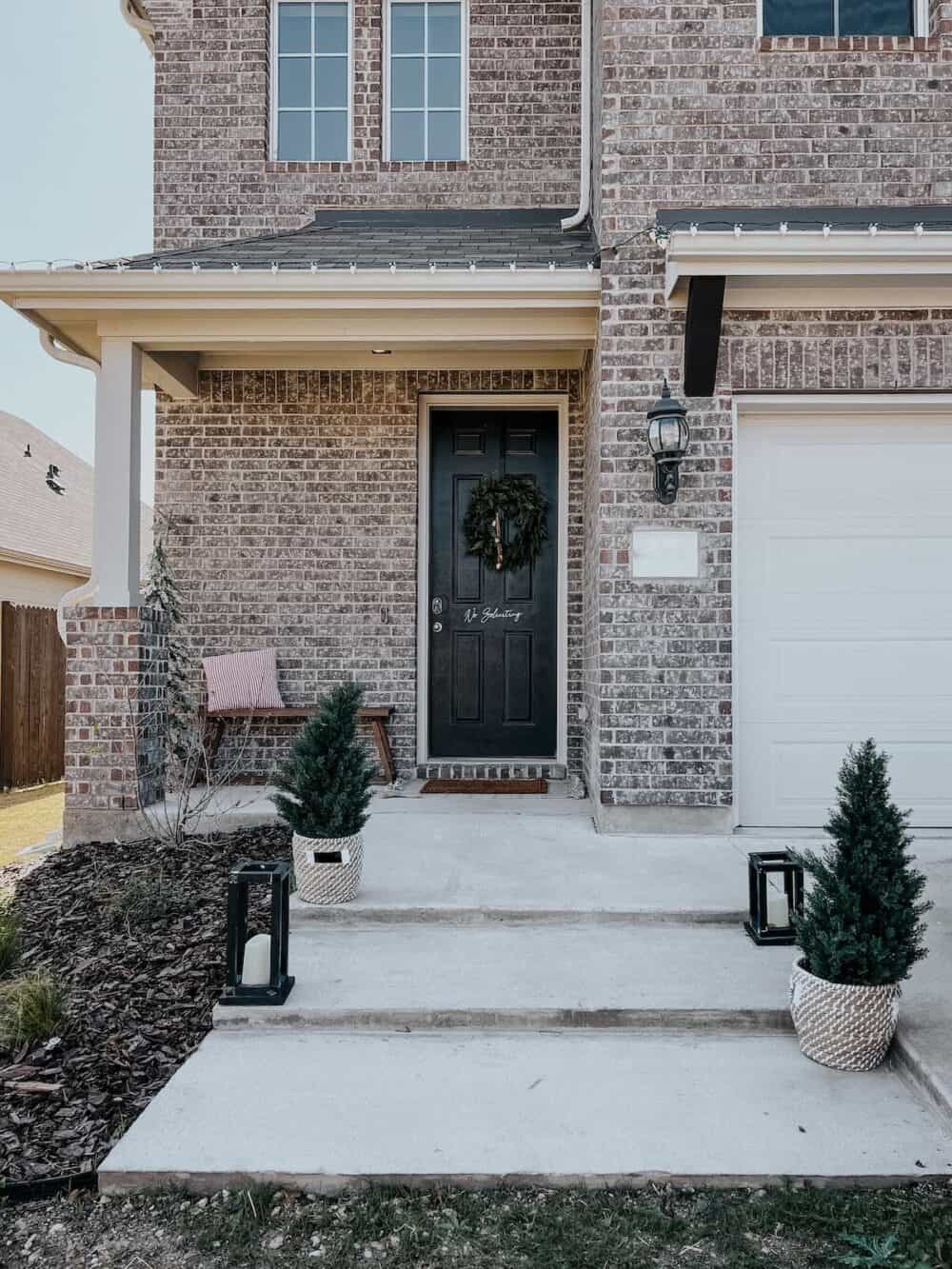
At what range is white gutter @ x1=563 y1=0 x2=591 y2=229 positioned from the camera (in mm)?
5586

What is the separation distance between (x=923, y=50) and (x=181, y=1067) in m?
5.71

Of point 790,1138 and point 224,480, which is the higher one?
point 224,480

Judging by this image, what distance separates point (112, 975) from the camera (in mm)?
3174

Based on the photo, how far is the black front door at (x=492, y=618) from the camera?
6.18 m

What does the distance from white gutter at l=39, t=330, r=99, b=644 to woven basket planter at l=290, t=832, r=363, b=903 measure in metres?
2.26

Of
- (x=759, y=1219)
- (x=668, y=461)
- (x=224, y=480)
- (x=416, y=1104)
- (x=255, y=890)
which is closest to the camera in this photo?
(x=759, y=1219)

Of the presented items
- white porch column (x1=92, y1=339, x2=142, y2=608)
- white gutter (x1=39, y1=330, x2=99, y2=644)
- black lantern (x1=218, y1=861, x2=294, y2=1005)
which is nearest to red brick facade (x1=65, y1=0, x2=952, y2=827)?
white gutter (x1=39, y1=330, x2=99, y2=644)

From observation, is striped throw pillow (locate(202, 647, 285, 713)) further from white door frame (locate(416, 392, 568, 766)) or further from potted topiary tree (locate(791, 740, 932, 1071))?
potted topiary tree (locate(791, 740, 932, 1071))

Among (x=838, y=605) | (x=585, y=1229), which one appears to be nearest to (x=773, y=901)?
(x=585, y=1229)

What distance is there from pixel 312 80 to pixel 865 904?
21.0 feet

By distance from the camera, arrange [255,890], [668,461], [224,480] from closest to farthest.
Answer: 1. [255,890]
2. [668,461]
3. [224,480]

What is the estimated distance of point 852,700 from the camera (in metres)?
4.69

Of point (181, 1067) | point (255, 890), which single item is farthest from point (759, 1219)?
point (255, 890)

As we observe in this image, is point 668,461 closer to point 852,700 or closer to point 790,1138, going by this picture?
point 852,700
